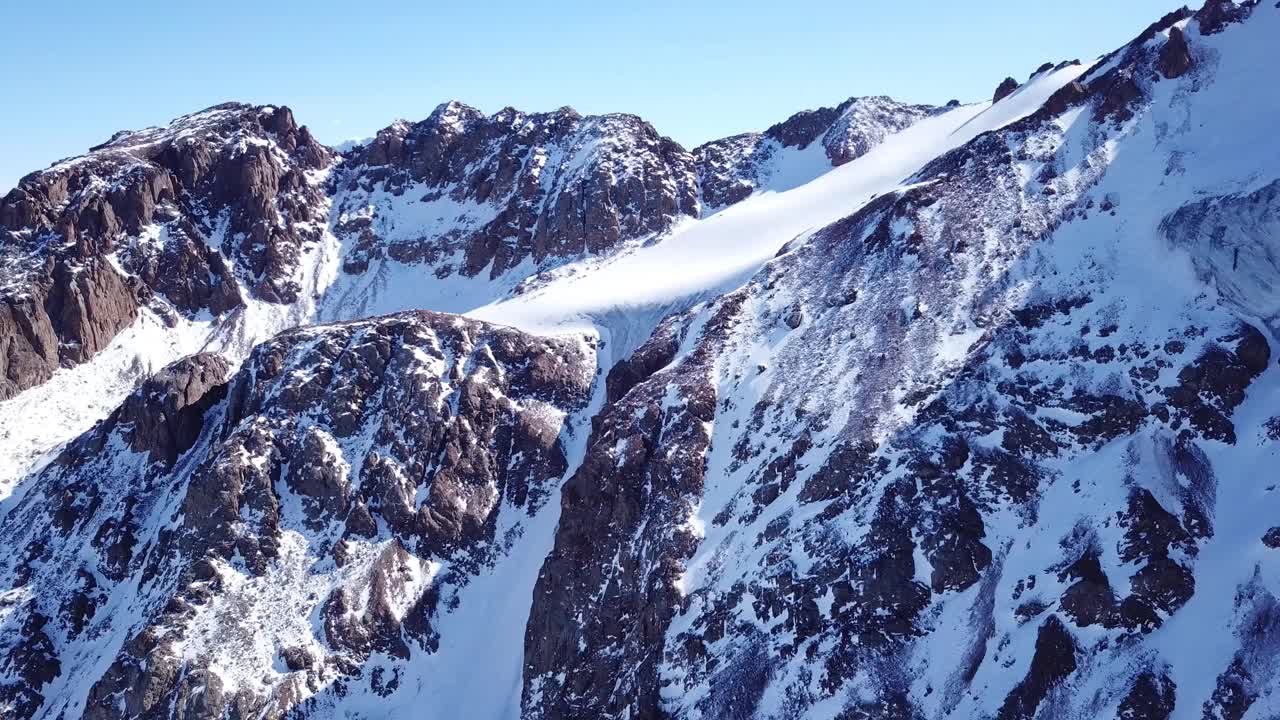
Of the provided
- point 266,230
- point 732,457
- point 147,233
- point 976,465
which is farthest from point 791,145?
point 976,465

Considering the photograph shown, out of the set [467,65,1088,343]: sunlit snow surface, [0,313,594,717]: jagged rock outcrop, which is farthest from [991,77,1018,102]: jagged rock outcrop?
[0,313,594,717]: jagged rock outcrop

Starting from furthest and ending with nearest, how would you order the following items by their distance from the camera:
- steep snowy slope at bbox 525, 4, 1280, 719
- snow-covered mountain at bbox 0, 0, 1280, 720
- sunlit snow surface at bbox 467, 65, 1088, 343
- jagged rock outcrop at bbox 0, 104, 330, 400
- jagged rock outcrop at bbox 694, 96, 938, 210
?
jagged rock outcrop at bbox 694, 96, 938, 210, jagged rock outcrop at bbox 0, 104, 330, 400, sunlit snow surface at bbox 467, 65, 1088, 343, snow-covered mountain at bbox 0, 0, 1280, 720, steep snowy slope at bbox 525, 4, 1280, 719

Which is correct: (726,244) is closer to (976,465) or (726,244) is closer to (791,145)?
(791,145)

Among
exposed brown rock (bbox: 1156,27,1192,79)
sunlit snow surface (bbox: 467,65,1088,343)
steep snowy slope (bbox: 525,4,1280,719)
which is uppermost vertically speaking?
exposed brown rock (bbox: 1156,27,1192,79)

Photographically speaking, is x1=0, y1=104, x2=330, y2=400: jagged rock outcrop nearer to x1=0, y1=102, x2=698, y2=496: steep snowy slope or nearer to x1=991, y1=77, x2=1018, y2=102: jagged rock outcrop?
x1=0, y1=102, x2=698, y2=496: steep snowy slope

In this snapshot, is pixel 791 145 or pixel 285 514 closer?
pixel 285 514

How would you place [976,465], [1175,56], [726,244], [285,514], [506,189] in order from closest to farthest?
[976,465]
[285,514]
[1175,56]
[726,244]
[506,189]

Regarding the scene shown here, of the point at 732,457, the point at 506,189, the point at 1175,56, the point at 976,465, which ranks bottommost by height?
the point at 976,465

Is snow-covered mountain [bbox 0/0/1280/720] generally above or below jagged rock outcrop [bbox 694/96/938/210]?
below

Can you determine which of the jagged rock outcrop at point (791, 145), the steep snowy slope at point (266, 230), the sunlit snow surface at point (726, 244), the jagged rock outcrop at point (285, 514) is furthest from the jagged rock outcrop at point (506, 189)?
the jagged rock outcrop at point (285, 514)
